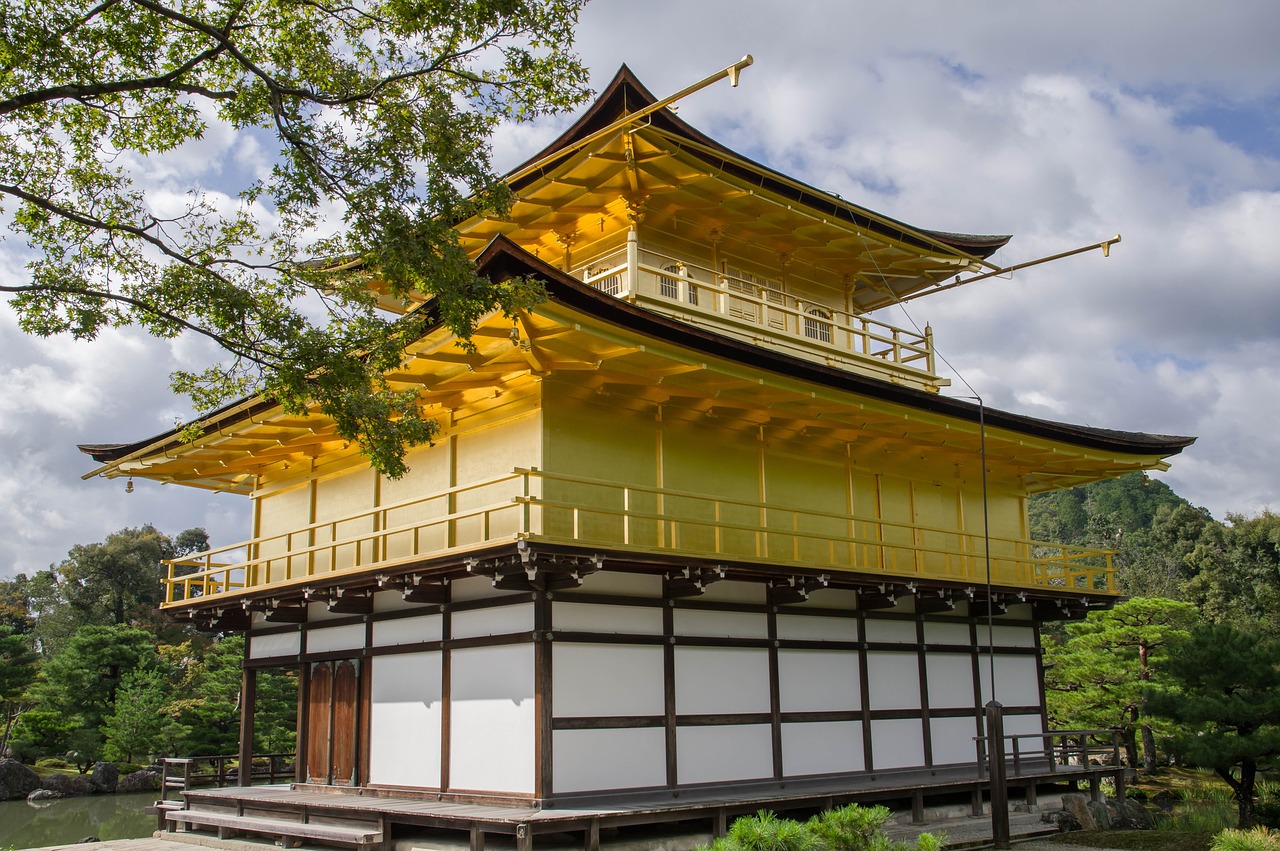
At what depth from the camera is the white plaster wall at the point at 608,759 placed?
13641 mm

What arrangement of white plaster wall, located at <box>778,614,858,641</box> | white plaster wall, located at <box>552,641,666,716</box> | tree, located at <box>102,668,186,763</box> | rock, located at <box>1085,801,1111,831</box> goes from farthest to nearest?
1. tree, located at <box>102,668,186,763</box>
2. rock, located at <box>1085,801,1111,831</box>
3. white plaster wall, located at <box>778,614,858,641</box>
4. white plaster wall, located at <box>552,641,666,716</box>

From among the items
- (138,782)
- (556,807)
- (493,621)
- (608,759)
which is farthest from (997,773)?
(138,782)

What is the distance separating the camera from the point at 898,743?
1812 centimetres

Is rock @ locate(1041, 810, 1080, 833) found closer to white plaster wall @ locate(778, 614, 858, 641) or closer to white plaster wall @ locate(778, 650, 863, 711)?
white plaster wall @ locate(778, 650, 863, 711)

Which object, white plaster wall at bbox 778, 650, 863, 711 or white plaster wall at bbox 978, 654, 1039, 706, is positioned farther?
white plaster wall at bbox 978, 654, 1039, 706

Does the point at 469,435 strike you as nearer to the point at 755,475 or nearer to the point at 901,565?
the point at 755,475

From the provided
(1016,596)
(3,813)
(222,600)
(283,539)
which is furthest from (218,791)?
(3,813)

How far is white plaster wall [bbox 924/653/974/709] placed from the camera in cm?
1919

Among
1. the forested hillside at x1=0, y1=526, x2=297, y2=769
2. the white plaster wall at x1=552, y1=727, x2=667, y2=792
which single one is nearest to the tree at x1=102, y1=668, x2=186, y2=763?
the forested hillside at x1=0, y1=526, x2=297, y2=769

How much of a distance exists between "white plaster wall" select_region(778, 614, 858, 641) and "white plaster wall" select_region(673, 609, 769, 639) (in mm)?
510

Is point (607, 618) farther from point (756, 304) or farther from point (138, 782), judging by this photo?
point (138, 782)

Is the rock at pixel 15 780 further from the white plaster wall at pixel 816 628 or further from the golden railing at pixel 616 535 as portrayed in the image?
the white plaster wall at pixel 816 628

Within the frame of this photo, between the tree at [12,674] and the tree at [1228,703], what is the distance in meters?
40.9

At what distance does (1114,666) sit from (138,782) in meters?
33.7
